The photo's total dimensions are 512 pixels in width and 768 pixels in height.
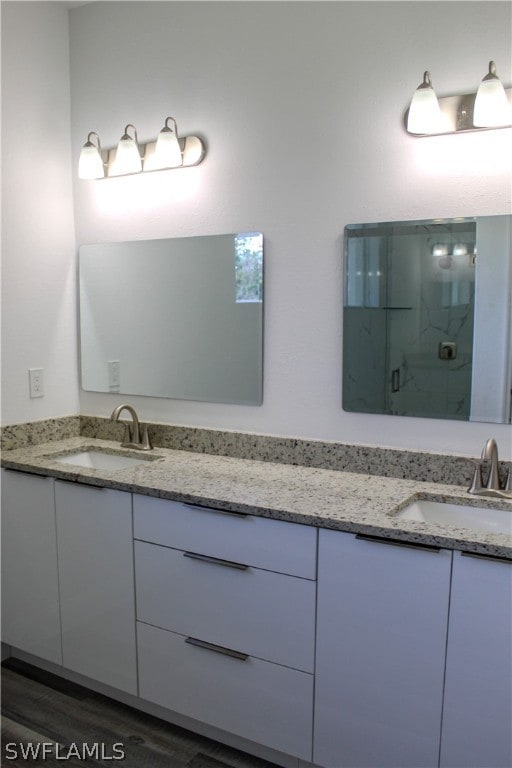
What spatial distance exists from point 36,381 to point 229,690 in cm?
152

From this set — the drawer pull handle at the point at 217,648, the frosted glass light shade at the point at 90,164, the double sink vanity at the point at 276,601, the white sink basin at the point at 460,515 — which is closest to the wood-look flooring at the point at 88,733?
the double sink vanity at the point at 276,601

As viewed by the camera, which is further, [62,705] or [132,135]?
[132,135]

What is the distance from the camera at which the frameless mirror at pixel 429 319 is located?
196cm

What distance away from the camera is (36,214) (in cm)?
270

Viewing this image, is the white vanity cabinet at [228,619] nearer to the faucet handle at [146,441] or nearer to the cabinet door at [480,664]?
the cabinet door at [480,664]

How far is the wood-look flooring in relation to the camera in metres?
2.05

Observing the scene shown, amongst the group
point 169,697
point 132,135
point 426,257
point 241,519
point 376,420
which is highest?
point 132,135

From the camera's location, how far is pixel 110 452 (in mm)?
2688

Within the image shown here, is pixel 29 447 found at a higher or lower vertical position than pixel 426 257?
lower

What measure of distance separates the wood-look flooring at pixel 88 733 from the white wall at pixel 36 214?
3.56 ft

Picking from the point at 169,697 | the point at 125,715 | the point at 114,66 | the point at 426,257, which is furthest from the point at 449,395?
the point at 114,66

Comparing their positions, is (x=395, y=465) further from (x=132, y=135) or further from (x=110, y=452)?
(x=132, y=135)

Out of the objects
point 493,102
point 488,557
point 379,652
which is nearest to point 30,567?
point 379,652

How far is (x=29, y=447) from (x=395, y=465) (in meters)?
1.56
